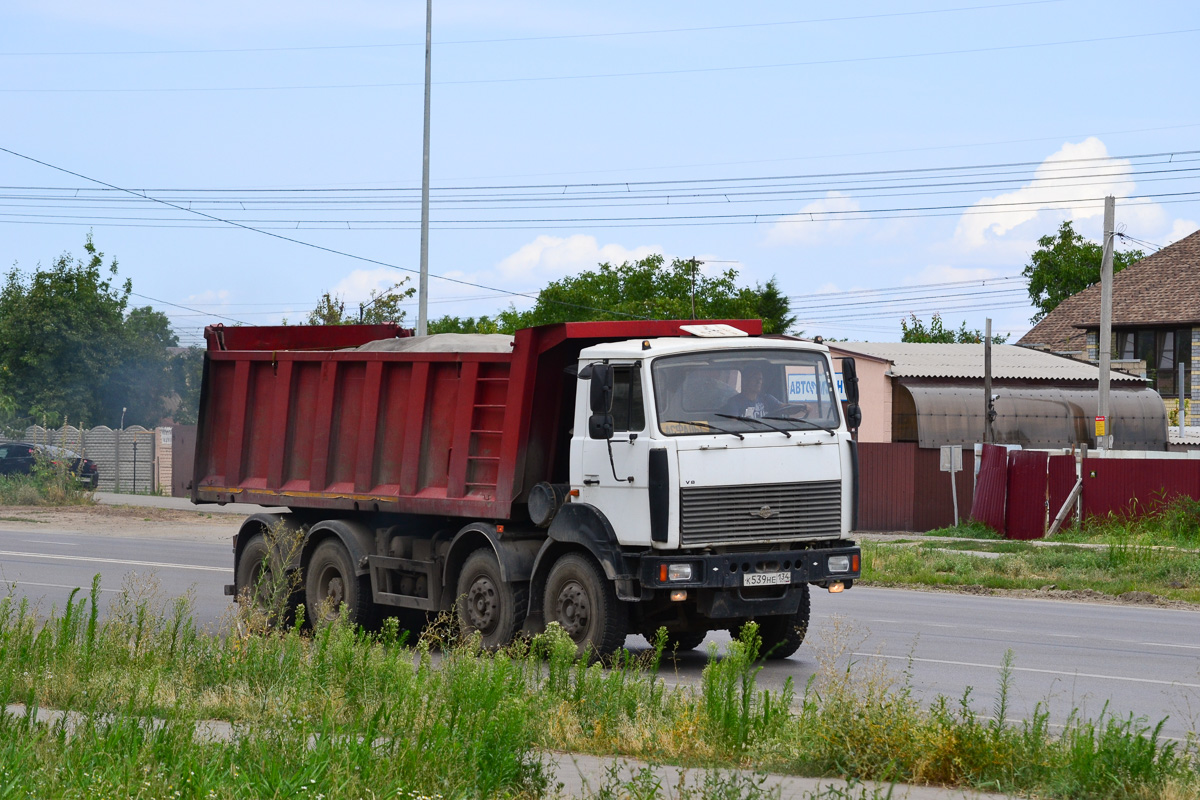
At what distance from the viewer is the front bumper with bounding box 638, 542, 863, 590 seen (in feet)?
34.3

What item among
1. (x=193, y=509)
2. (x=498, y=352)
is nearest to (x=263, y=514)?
(x=498, y=352)

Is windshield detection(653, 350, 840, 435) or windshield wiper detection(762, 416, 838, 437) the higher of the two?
windshield detection(653, 350, 840, 435)

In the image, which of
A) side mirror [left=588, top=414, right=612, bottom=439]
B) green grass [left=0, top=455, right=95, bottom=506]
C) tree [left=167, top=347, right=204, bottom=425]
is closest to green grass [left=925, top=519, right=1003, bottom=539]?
side mirror [left=588, top=414, right=612, bottom=439]

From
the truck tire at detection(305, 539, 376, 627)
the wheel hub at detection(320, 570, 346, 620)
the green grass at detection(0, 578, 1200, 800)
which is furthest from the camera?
the wheel hub at detection(320, 570, 346, 620)

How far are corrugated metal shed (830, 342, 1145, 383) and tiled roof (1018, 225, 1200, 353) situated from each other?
8.75 metres

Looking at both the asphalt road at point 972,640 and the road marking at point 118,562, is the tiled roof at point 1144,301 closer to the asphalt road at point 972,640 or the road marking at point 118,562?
the asphalt road at point 972,640

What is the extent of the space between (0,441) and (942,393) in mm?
31721

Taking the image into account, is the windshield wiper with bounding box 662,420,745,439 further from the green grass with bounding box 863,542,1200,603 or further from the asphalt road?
the green grass with bounding box 863,542,1200,603

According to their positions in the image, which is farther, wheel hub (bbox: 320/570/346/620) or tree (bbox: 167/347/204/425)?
tree (bbox: 167/347/204/425)

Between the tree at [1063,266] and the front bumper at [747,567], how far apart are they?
245ft

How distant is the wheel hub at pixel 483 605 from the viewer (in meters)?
11.7

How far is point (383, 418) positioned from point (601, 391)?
307 centimetres

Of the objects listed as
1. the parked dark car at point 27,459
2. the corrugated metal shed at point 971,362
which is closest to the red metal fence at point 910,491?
the corrugated metal shed at point 971,362

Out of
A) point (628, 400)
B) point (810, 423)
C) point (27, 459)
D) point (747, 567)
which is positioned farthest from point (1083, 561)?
point (27, 459)
